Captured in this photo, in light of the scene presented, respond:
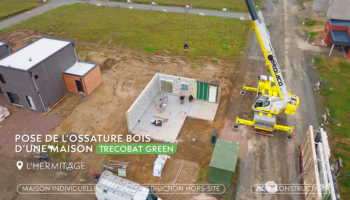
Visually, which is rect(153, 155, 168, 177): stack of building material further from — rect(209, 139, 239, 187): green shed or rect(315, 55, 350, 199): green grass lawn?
rect(315, 55, 350, 199): green grass lawn

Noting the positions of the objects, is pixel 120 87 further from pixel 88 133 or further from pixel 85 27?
pixel 85 27

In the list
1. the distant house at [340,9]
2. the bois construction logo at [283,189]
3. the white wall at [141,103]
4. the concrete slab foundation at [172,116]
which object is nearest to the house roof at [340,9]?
the distant house at [340,9]

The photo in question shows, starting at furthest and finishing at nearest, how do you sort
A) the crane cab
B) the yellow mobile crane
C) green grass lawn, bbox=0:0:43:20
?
green grass lawn, bbox=0:0:43:20 → the crane cab → the yellow mobile crane

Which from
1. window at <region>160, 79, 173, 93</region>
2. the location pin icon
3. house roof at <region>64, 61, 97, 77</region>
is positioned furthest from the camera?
house roof at <region>64, 61, 97, 77</region>

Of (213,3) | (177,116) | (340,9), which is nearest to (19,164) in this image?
(177,116)

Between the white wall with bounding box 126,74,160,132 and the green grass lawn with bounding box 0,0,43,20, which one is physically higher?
the green grass lawn with bounding box 0,0,43,20

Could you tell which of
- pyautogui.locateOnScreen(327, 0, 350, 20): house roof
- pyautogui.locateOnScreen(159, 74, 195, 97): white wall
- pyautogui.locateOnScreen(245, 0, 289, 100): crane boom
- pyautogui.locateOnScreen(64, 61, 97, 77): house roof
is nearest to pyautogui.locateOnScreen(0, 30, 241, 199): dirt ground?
pyautogui.locateOnScreen(64, 61, 97, 77): house roof

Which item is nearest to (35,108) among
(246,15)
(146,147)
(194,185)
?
(146,147)
